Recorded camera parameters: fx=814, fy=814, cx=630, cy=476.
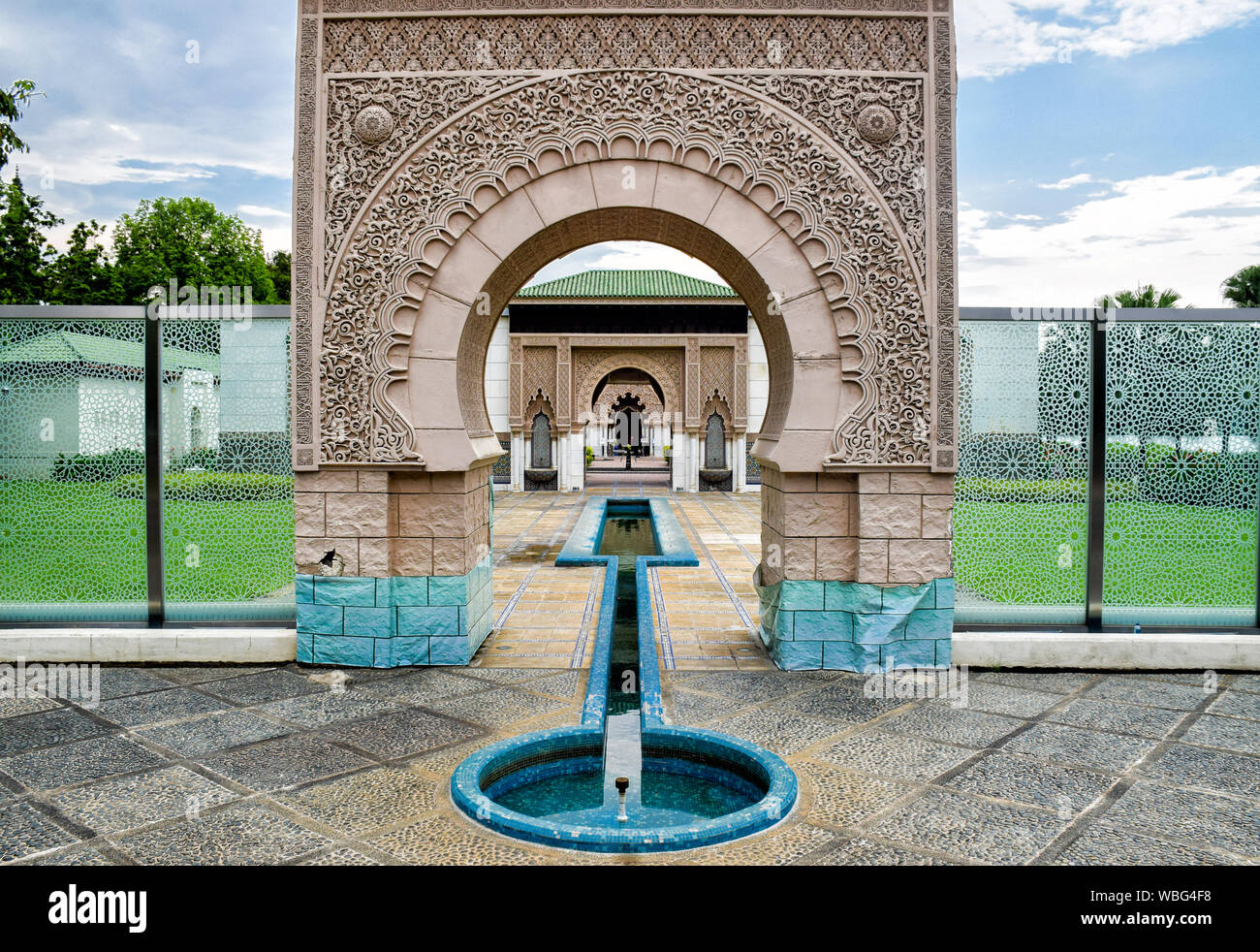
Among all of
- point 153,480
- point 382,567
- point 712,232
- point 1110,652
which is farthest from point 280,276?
point 1110,652

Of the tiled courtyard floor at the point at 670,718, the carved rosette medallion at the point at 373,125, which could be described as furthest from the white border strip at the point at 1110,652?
the carved rosette medallion at the point at 373,125

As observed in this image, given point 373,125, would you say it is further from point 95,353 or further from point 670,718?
point 670,718

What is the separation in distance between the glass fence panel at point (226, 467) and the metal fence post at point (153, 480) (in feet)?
0.11

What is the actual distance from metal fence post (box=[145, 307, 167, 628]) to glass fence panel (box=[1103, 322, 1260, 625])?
16.8 ft

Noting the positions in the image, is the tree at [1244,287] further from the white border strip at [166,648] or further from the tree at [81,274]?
the tree at [81,274]

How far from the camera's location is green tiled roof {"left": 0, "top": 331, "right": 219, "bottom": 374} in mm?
4426

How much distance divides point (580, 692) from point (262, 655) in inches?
69.2

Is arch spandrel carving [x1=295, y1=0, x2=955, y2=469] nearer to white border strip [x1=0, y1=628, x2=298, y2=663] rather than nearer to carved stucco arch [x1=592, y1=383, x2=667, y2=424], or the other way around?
white border strip [x1=0, y1=628, x2=298, y2=663]

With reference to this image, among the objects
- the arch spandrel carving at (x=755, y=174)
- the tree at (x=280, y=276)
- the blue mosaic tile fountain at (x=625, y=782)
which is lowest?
the blue mosaic tile fountain at (x=625, y=782)

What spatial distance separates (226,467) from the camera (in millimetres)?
4457

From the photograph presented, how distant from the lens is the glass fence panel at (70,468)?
4.45m

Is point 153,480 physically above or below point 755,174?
below

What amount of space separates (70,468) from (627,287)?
1356cm
